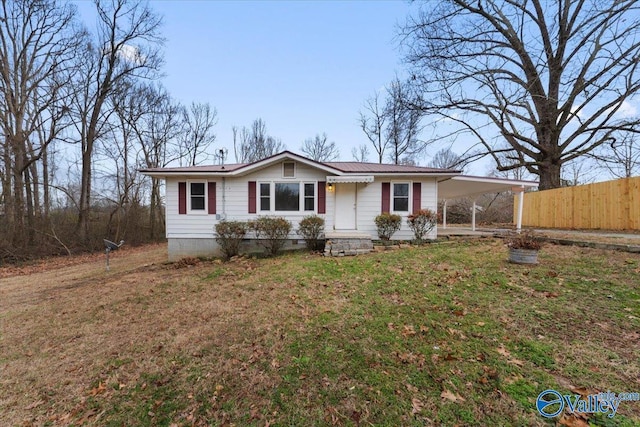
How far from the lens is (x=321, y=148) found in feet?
95.6

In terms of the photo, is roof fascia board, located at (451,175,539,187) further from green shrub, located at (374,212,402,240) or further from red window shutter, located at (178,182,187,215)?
red window shutter, located at (178,182,187,215)

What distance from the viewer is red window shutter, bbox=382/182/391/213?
10.0m

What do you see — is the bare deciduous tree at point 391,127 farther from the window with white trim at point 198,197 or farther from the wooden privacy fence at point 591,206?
the window with white trim at point 198,197

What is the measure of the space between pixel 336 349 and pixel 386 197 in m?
7.60

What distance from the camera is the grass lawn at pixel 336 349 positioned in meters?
2.36

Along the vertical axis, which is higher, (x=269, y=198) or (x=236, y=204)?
(x=269, y=198)

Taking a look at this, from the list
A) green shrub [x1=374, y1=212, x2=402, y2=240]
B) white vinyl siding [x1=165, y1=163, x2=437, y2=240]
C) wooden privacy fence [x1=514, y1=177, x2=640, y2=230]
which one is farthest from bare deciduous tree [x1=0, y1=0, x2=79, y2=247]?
wooden privacy fence [x1=514, y1=177, x2=640, y2=230]

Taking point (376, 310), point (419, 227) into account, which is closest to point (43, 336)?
point (376, 310)

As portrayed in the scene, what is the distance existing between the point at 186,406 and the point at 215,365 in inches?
21.8

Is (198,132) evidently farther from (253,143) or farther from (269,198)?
(269,198)

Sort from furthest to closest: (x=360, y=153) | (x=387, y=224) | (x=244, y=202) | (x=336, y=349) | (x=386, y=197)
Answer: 1. (x=360, y=153)
2. (x=386, y=197)
3. (x=244, y=202)
4. (x=387, y=224)
5. (x=336, y=349)

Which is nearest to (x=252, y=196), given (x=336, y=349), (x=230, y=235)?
(x=230, y=235)

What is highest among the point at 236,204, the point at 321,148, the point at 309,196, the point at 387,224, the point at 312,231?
the point at 321,148

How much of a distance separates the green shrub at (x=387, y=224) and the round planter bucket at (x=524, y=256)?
396 cm
